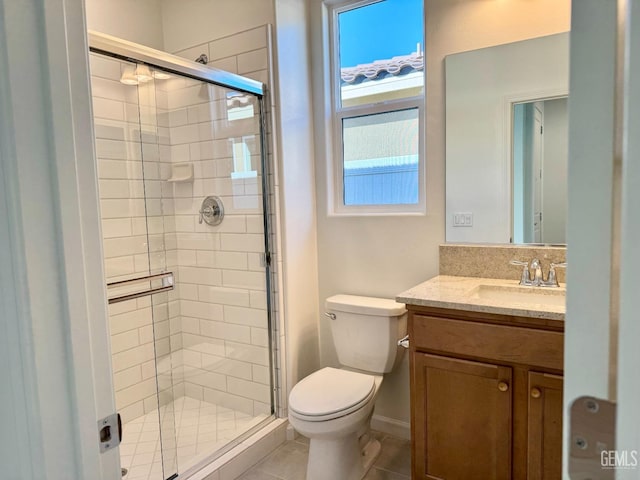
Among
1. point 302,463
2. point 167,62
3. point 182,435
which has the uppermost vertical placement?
point 167,62

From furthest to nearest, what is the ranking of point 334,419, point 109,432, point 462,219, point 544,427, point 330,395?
point 462,219 < point 330,395 < point 334,419 < point 544,427 < point 109,432

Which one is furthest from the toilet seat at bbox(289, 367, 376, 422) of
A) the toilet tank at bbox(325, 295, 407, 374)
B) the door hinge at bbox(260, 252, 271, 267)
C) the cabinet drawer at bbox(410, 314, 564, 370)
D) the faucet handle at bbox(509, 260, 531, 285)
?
the faucet handle at bbox(509, 260, 531, 285)

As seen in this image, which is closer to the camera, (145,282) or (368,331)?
(368,331)

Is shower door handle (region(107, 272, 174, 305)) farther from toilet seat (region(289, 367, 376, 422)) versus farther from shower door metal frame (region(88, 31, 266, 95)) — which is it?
shower door metal frame (region(88, 31, 266, 95))

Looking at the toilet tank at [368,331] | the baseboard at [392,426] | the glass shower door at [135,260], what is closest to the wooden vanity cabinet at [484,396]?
the toilet tank at [368,331]

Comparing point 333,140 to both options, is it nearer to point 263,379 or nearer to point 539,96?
point 539,96

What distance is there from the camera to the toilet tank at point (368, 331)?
2.22 meters

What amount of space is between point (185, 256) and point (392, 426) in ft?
5.20

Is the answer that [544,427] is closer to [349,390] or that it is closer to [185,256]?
A: [349,390]

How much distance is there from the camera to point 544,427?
1604 millimetres

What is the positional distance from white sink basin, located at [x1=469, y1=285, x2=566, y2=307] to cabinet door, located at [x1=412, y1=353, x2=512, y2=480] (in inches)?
13.2

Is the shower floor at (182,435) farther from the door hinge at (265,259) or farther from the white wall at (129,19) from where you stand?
the white wall at (129,19)

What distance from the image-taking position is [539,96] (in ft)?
6.55

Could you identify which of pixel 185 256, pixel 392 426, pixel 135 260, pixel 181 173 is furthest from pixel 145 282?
pixel 392 426
